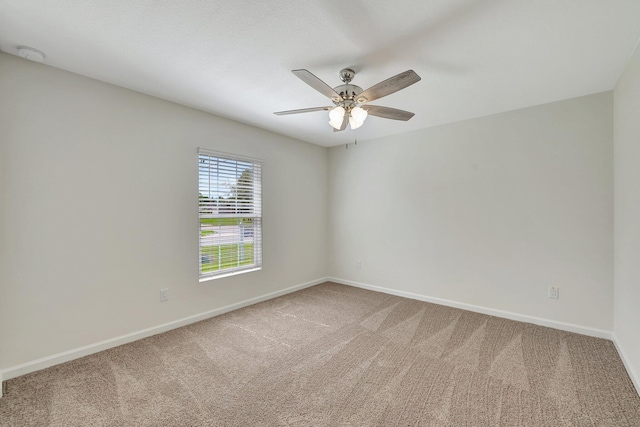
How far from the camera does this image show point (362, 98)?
2.22 meters

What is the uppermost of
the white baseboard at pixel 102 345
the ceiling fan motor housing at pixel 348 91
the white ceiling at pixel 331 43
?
the white ceiling at pixel 331 43

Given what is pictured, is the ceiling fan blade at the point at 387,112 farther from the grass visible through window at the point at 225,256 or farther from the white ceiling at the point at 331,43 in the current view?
the grass visible through window at the point at 225,256

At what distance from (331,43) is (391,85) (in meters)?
0.51

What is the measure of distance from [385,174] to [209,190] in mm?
2556

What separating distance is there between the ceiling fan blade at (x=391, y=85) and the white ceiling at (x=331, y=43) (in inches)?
10.4

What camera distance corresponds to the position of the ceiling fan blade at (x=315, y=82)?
70.2 inches

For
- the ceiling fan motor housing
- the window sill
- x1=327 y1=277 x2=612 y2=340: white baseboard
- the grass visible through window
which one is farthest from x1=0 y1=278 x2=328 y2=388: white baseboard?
the ceiling fan motor housing

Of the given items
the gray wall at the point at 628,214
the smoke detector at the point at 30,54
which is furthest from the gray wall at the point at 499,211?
the smoke detector at the point at 30,54

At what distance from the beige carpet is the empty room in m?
0.02

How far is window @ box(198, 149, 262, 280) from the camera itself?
10.8 feet

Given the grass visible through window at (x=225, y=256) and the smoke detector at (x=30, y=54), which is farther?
the grass visible through window at (x=225, y=256)

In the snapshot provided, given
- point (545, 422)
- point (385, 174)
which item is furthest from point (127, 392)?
point (385, 174)

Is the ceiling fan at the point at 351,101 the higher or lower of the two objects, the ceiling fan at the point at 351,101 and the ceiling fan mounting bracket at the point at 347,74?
the lower

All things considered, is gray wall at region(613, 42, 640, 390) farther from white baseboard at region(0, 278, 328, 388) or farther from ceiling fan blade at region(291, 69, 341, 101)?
white baseboard at region(0, 278, 328, 388)
